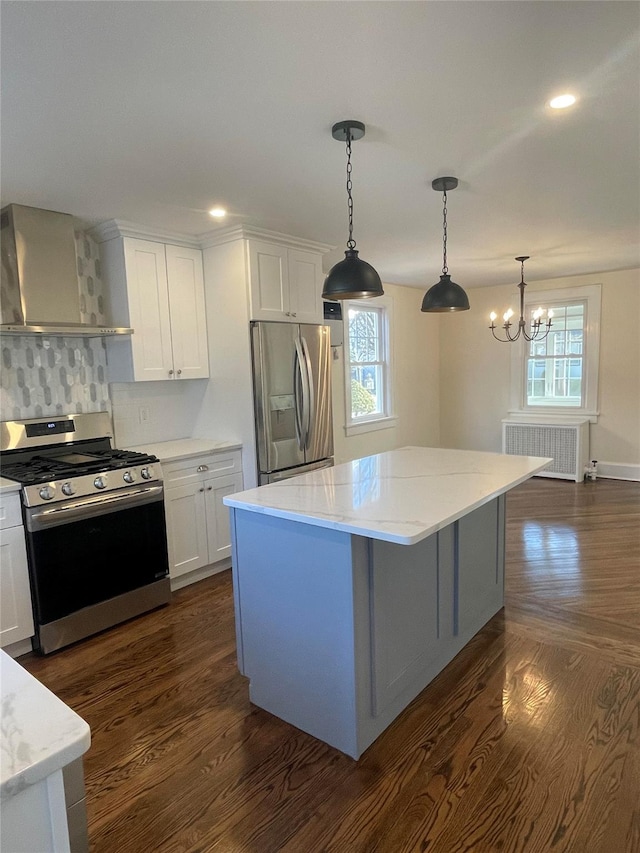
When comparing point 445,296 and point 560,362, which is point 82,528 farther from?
point 560,362

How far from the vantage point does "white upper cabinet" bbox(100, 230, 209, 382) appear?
3.33 meters

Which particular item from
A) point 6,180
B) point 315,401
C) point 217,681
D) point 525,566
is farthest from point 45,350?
point 525,566

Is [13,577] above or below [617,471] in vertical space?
above

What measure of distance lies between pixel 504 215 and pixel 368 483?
2175 mm

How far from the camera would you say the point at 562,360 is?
623 cm

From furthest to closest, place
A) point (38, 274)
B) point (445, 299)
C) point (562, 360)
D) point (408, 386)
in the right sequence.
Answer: point (408, 386), point (562, 360), point (38, 274), point (445, 299)

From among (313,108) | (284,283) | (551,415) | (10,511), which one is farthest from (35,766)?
(551,415)

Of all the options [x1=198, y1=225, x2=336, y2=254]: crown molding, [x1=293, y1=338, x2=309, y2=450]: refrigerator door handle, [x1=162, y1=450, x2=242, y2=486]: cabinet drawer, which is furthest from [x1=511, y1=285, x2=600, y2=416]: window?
[x1=162, y1=450, x2=242, y2=486]: cabinet drawer

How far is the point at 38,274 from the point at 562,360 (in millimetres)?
5629

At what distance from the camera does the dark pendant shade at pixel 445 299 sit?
2725 millimetres

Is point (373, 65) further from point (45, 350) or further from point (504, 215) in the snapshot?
point (45, 350)

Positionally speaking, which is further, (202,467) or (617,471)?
(617,471)

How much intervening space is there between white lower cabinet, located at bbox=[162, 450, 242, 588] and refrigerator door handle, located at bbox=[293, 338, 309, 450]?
0.49 m

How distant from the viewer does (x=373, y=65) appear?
64.7 inches
